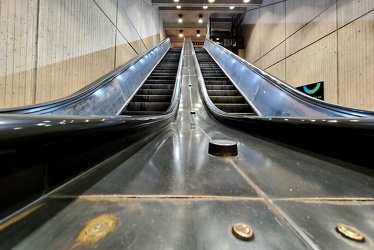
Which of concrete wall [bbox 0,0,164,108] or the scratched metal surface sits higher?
concrete wall [bbox 0,0,164,108]

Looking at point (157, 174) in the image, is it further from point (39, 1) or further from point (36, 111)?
point (39, 1)

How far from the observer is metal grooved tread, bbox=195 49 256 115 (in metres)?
3.89

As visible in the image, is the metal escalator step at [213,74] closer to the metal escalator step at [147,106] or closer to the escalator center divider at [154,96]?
the escalator center divider at [154,96]

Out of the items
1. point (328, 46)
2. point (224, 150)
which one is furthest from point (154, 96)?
point (328, 46)

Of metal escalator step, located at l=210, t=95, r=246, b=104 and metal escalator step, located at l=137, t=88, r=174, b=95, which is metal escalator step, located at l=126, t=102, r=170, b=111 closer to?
metal escalator step, located at l=137, t=88, r=174, b=95

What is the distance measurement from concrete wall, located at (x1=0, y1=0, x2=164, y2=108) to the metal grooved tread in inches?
105

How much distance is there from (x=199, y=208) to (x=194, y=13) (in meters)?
13.5

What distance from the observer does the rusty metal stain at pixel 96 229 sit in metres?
0.51

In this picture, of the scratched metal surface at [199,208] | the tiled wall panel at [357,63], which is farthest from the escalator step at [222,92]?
the scratched metal surface at [199,208]

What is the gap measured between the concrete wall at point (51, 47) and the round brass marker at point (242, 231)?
245 centimetres

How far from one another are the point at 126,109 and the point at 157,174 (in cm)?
281

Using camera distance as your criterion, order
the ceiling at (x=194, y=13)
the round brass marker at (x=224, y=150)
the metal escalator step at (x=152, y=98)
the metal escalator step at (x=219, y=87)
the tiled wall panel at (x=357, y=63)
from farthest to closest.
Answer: the ceiling at (x=194, y=13), the metal escalator step at (x=219, y=87), the metal escalator step at (x=152, y=98), the tiled wall panel at (x=357, y=63), the round brass marker at (x=224, y=150)

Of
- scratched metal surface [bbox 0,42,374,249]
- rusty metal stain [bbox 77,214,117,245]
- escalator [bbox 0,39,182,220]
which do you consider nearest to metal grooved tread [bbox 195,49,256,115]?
escalator [bbox 0,39,182,220]

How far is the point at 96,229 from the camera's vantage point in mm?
549
